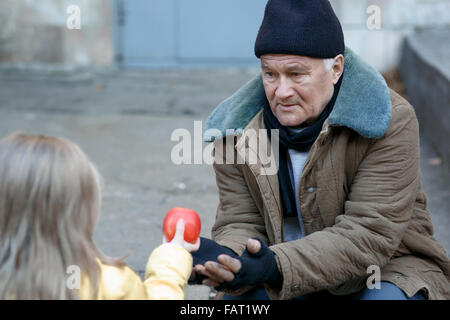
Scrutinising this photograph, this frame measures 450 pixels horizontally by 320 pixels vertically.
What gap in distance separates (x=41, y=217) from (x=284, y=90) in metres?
1.14

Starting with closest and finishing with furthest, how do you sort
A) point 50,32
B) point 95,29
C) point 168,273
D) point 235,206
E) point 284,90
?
point 168,273 → point 284,90 → point 235,206 → point 50,32 → point 95,29

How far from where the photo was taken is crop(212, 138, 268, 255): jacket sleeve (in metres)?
2.88

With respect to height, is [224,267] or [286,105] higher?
[286,105]

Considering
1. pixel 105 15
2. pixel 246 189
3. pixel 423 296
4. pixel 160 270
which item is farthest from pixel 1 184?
pixel 105 15

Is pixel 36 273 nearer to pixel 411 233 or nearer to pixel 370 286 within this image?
pixel 370 286

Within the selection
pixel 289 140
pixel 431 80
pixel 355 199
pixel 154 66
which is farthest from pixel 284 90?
pixel 154 66

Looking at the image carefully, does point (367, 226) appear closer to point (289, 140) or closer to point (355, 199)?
point (355, 199)

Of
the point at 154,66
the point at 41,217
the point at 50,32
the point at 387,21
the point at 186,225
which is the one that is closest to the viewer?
the point at 41,217

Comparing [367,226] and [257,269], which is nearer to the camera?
[257,269]

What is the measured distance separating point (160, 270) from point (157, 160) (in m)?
3.68

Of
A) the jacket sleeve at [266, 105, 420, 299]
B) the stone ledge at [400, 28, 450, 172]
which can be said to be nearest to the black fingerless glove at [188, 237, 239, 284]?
the jacket sleeve at [266, 105, 420, 299]

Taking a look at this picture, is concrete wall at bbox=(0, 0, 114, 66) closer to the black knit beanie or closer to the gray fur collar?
the gray fur collar

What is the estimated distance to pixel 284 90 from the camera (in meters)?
2.66

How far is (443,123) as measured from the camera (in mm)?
5531
